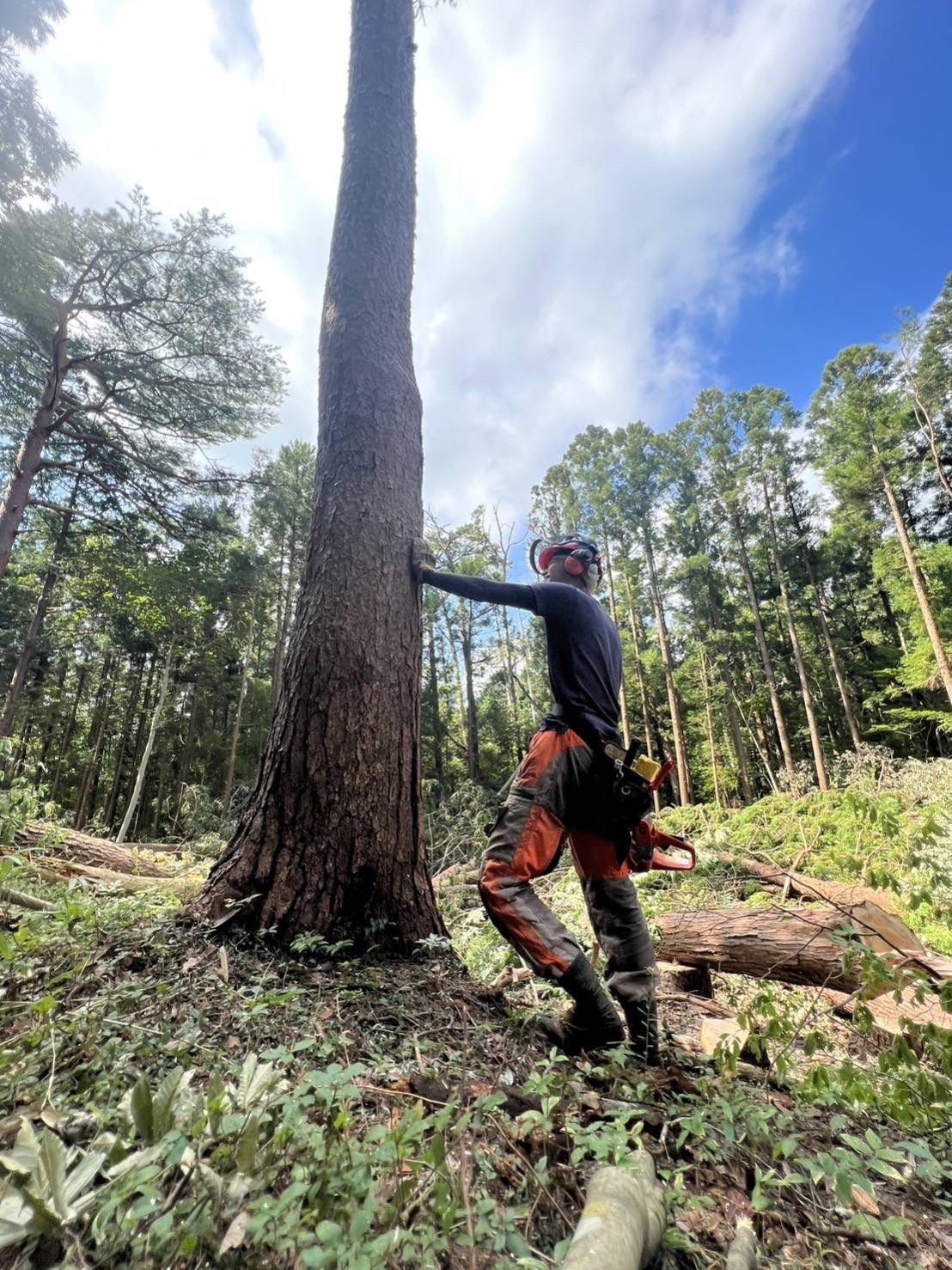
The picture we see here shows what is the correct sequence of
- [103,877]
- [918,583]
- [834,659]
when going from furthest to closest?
[834,659], [918,583], [103,877]

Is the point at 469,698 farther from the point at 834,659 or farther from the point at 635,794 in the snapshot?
the point at 635,794

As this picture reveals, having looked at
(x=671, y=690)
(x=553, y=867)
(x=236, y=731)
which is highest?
(x=671, y=690)

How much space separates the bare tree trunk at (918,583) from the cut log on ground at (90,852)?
18.6 metres

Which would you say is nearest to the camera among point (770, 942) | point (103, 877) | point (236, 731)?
point (770, 942)

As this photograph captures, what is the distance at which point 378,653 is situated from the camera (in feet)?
8.15

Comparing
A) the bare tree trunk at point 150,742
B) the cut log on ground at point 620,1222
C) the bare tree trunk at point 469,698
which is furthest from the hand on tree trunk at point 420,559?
the bare tree trunk at point 469,698

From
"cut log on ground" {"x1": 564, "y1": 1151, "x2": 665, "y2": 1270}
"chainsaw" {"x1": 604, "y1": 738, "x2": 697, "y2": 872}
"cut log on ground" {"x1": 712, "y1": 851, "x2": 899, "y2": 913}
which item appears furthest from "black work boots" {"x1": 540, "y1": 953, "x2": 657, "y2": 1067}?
"cut log on ground" {"x1": 712, "y1": 851, "x2": 899, "y2": 913}

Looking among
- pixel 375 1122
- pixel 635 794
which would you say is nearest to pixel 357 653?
pixel 635 794

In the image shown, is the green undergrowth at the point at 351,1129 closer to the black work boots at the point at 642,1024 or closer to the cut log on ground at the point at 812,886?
the black work boots at the point at 642,1024

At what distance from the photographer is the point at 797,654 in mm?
20375

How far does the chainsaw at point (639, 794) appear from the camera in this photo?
2.29m

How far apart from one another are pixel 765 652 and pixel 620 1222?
23.0 metres

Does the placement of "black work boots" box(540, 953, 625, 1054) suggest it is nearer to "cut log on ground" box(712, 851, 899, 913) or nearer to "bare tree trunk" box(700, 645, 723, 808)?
"cut log on ground" box(712, 851, 899, 913)

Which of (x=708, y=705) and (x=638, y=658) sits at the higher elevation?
(x=638, y=658)
